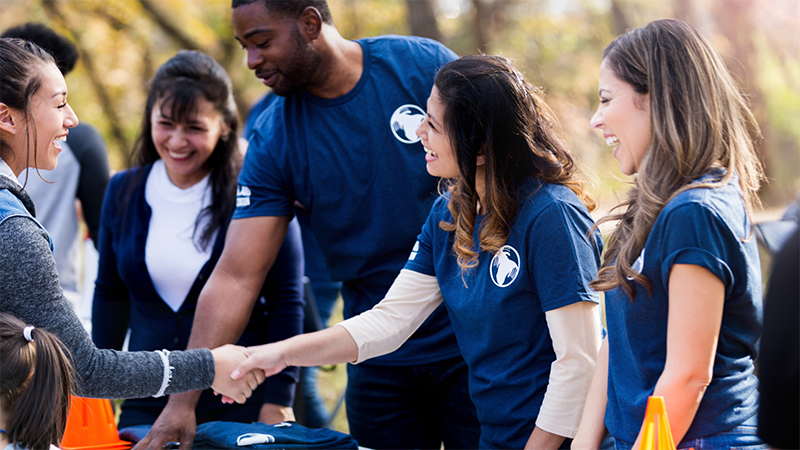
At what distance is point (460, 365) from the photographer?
7.80 feet

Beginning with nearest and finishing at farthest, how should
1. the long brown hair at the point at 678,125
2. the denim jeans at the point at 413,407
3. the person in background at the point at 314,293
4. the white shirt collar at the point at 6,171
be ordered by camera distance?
the long brown hair at the point at 678,125 < the white shirt collar at the point at 6,171 < the denim jeans at the point at 413,407 < the person in background at the point at 314,293

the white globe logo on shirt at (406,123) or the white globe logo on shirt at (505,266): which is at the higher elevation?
the white globe logo on shirt at (406,123)

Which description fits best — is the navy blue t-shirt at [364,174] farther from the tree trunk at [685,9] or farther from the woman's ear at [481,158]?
the tree trunk at [685,9]

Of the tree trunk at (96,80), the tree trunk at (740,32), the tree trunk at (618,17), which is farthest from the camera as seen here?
the tree trunk at (618,17)

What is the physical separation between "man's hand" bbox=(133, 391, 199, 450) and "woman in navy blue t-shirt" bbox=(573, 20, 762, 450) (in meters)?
1.23

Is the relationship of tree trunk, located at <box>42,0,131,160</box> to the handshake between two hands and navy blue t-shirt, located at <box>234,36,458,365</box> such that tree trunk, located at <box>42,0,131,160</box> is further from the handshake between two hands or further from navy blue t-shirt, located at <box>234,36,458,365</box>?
the handshake between two hands

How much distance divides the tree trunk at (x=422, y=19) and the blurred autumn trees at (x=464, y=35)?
1 cm

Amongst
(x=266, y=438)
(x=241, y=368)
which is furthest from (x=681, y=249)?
(x=241, y=368)

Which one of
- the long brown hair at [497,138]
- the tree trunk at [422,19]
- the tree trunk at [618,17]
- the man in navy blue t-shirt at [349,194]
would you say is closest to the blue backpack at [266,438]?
the man in navy blue t-shirt at [349,194]

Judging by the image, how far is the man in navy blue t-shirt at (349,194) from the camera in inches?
96.6

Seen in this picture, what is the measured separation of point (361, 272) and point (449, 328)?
1.28 ft

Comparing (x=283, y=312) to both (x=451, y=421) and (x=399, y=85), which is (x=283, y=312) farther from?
(x=399, y=85)

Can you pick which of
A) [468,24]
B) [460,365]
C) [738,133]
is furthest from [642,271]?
[468,24]

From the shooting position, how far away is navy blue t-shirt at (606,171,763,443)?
4.58 feet
